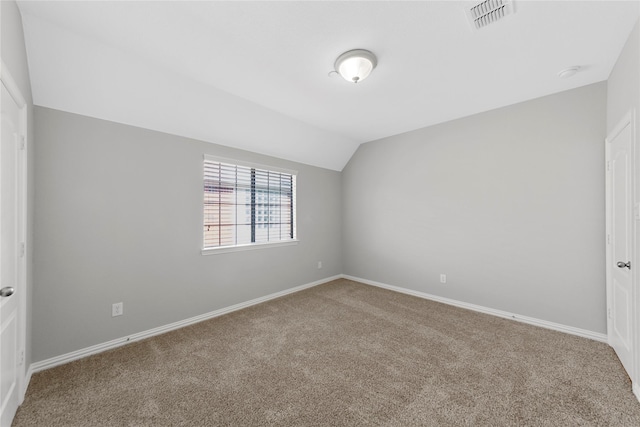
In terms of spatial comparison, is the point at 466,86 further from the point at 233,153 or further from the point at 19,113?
the point at 19,113

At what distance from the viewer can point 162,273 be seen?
9.09 ft

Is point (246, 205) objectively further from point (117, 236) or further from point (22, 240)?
point (22, 240)

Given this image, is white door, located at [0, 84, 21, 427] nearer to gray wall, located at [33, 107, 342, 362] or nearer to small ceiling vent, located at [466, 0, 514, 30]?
gray wall, located at [33, 107, 342, 362]

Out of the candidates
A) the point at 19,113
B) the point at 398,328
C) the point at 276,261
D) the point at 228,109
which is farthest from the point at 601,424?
the point at 19,113

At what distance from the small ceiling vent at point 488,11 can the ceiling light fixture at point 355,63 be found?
2.34 ft

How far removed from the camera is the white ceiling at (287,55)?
1658 mm

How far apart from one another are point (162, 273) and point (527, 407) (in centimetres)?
341

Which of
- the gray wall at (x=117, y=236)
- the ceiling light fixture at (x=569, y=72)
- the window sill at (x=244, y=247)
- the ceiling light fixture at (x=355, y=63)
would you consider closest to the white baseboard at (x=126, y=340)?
the gray wall at (x=117, y=236)

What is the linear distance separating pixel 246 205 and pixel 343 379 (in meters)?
2.58

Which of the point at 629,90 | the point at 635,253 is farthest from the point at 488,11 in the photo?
the point at 635,253

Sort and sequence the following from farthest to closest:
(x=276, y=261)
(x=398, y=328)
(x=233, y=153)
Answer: (x=276, y=261) → (x=233, y=153) → (x=398, y=328)

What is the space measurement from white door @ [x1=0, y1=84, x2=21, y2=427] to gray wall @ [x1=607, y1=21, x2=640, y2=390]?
3991 millimetres

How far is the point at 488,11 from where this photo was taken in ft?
5.41

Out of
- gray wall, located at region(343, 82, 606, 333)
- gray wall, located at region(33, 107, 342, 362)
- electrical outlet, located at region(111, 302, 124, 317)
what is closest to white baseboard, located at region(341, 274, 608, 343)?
gray wall, located at region(343, 82, 606, 333)
